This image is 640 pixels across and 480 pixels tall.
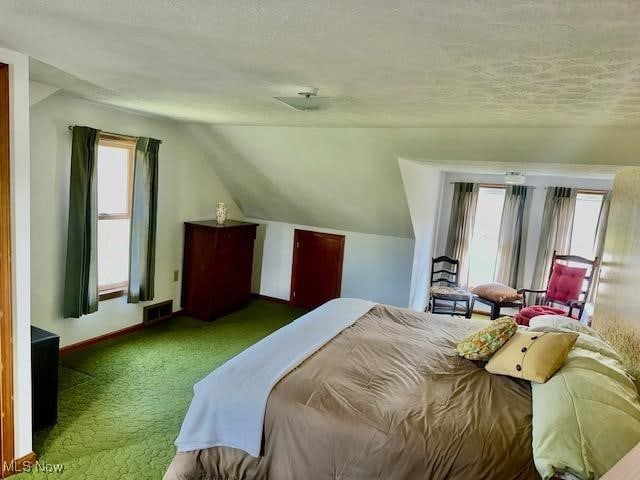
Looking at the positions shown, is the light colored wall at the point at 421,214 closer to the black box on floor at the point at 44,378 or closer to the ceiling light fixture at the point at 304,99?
the ceiling light fixture at the point at 304,99

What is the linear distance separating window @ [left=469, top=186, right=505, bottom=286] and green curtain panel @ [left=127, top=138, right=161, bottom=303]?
4.26m

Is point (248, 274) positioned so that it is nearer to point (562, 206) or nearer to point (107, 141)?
point (107, 141)

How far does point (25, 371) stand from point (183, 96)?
1911 millimetres

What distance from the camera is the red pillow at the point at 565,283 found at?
5098mm

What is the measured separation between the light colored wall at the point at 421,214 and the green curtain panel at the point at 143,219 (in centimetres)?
246

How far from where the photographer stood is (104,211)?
407 cm

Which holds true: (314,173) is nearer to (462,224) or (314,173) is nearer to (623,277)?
(462,224)

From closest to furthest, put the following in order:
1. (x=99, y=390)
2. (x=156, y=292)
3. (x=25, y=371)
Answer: (x=25, y=371)
(x=99, y=390)
(x=156, y=292)

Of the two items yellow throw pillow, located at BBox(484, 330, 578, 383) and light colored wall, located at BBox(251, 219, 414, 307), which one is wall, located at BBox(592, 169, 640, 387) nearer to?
yellow throw pillow, located at BBox(484, 330, 578, 383)

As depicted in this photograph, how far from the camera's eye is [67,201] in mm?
3650

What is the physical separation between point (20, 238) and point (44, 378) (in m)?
1.02

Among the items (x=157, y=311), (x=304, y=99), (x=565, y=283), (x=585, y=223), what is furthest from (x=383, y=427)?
(x=585, y=223)

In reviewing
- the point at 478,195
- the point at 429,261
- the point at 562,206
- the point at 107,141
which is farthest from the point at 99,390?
the point at 562,206

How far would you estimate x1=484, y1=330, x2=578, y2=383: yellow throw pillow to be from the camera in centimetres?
225
